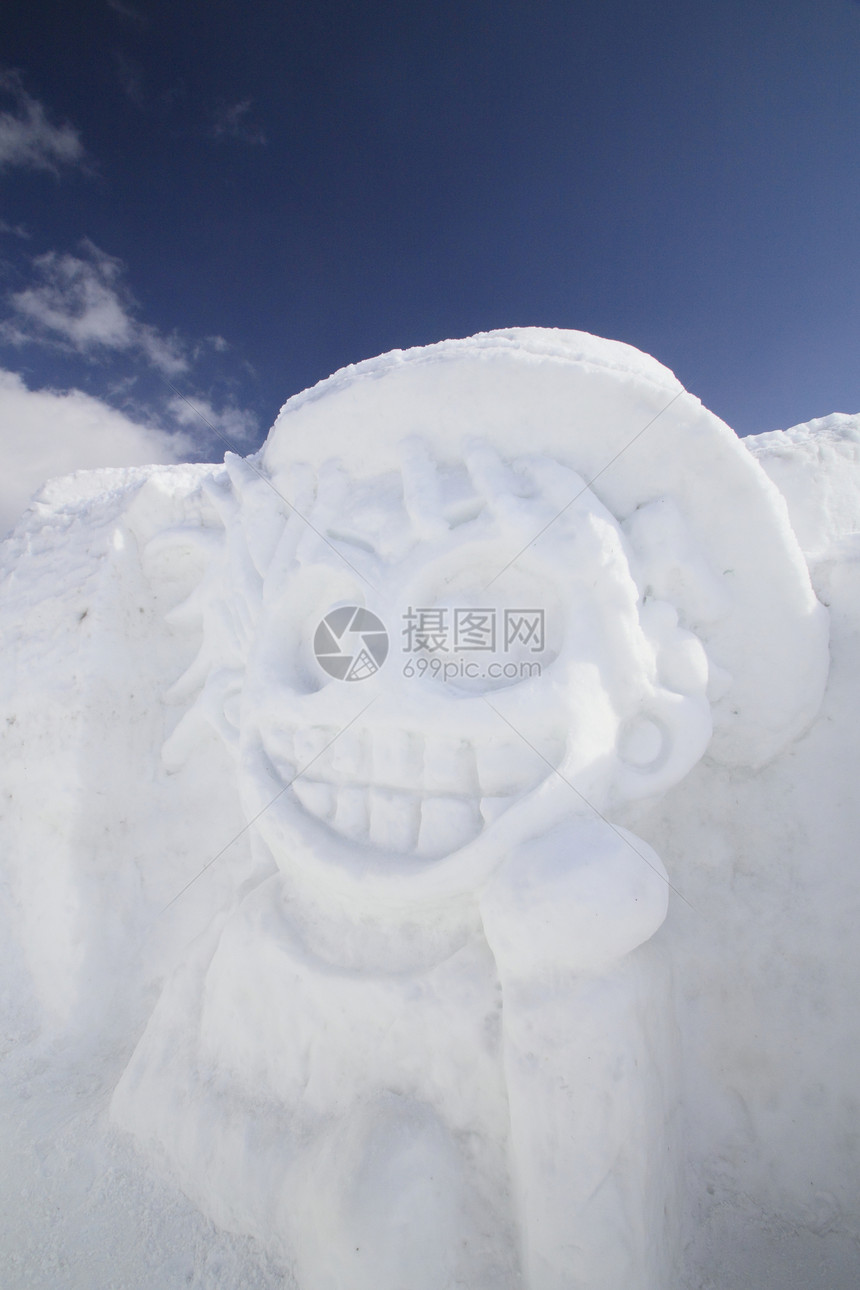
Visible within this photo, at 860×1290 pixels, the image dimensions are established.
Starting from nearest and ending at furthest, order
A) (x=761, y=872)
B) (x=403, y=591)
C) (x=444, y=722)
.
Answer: (x=444, y=722), (x=403, y=591), (x=761, y=872)

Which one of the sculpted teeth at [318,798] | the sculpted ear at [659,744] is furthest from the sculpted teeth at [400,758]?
the sculpted ear at [659,744]

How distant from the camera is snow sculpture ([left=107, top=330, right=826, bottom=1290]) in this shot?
1331 millimetres

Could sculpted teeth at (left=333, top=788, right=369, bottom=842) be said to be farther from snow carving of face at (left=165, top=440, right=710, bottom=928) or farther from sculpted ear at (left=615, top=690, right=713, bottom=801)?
sculpted ear at (left=615, top=690, right=713, bottom=801)

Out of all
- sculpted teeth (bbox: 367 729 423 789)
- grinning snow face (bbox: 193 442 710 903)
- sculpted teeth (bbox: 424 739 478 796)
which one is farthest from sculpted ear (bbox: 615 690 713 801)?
sculpted teeth (bbox: 367 729 423 789)

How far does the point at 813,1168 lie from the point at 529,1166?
74cm

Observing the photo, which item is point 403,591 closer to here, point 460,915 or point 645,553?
point 645,553

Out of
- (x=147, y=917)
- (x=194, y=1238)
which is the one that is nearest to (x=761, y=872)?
(x=194, y=1238)

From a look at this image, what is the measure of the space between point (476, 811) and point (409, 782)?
168 millimetres

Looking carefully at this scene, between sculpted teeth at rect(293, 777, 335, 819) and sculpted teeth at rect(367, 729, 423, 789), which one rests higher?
sculpted teeth at rect(367, 729, 423, 789)

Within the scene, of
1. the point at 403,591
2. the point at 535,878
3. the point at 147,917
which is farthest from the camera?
the point at 147,917

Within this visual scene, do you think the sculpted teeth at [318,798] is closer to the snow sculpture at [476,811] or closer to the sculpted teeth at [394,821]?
the snow sculpture at [476,811]

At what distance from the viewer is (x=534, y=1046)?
1.33 m

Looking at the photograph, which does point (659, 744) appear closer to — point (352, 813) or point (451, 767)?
point (451, 767)

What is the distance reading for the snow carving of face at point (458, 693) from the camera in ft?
4.92
